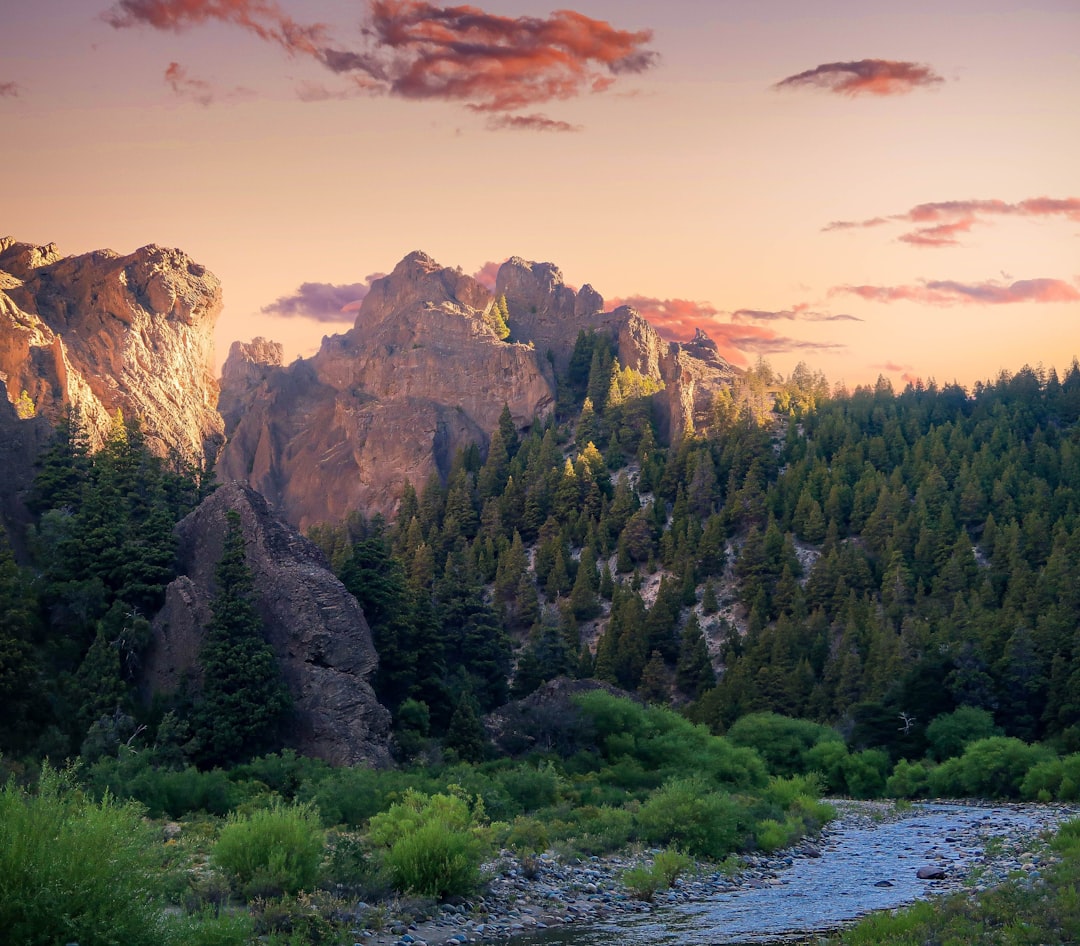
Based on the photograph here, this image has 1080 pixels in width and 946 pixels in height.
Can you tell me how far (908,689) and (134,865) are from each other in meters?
87.6

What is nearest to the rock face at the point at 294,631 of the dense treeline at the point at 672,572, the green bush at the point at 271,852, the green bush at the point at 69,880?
the dense treeline at the point at 672,572

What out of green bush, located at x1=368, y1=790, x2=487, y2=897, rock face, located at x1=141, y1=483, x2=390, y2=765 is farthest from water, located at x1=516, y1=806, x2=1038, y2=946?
rock face, located at x1=141, y1=483, x2=390, y2=765

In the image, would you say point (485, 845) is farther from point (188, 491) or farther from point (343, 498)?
point (343, 498)

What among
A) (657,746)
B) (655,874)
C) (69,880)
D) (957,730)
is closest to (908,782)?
(957,730)

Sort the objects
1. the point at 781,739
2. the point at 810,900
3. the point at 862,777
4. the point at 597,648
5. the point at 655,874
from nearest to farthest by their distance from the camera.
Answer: the point at 810,900 < the point at 655,874 < the point at 862,777 < the point at 781,739 < the point at 597,648

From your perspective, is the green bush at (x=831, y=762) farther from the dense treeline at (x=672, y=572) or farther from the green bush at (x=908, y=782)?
the dense treeline at (x=672, y=572)

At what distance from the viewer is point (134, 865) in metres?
18.4

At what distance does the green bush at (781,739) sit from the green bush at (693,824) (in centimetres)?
4096

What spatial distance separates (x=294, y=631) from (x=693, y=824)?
2251 centimetres

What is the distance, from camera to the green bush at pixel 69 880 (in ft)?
56.1

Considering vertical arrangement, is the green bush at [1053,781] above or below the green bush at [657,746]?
below

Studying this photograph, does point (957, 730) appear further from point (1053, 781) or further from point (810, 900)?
point (810, 900)

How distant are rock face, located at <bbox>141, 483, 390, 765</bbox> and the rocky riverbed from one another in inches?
661

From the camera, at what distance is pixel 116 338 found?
438 feet
